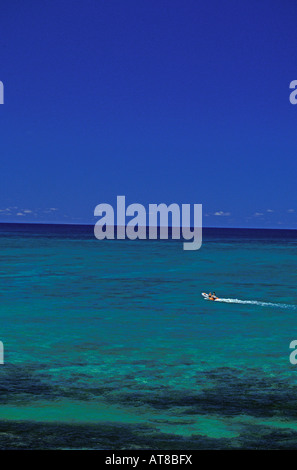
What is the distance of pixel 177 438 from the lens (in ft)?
45.7

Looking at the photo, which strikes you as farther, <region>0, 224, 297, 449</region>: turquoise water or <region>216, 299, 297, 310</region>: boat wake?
<region>216, 299, 297, 310</region>: boat wake

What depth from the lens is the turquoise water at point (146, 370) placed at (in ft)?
46.6

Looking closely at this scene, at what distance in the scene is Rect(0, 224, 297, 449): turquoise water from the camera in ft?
46.6

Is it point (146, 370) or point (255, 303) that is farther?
point (255, 303)

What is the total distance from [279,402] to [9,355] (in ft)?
32.8

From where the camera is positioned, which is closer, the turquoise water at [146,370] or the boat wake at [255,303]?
the turquoise water at [146,370]

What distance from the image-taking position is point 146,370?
65.7ft

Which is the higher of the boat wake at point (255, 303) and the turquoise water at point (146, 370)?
the boat wake at point (255, 303)

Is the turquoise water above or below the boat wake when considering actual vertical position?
below

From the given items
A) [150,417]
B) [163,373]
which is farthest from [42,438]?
[163,373]
